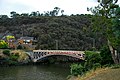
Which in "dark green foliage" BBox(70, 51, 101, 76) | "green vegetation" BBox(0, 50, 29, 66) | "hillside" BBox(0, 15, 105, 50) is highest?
"dark green foliage" BBox(70, 51, 101, 76)

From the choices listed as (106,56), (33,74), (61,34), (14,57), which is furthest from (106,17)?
(61,34)

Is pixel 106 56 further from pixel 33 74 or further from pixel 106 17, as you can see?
pixel 33 74

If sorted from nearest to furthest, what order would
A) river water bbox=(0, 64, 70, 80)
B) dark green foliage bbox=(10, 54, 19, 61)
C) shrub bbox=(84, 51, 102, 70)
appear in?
shrub bbox=(84, 51, 102, 70) < river water bbox=(0, 64, 70, 80) < dark green foliage bbox=(10, 54, 19, 61)

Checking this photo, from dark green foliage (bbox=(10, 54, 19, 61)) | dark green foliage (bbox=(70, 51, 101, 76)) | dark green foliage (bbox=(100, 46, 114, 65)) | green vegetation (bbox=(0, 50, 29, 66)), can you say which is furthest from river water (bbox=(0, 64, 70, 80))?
dark green foliage (bbox=(100, 46, 114, 65))

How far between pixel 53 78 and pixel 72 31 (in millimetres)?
67862

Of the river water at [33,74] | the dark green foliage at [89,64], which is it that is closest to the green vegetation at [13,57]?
the river water at [33,74]

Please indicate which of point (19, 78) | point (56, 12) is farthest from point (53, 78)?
point (56, 12)

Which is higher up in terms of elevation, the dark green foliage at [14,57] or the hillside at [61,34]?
the hillside at [61,34]

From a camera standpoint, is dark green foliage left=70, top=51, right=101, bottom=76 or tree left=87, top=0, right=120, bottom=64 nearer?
tree left=87, top=0, right=120, bottom=64

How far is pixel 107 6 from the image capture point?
34281 millimetres

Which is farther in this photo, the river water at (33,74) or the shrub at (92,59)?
the river water at (33,74)

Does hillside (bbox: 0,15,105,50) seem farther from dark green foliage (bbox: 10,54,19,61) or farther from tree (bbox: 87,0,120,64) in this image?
tree (bbox: 87,0,120,64)

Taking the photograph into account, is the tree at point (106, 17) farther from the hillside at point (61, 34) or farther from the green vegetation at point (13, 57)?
the hillside at point (61, 34)

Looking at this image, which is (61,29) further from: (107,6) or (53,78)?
(107,6)
